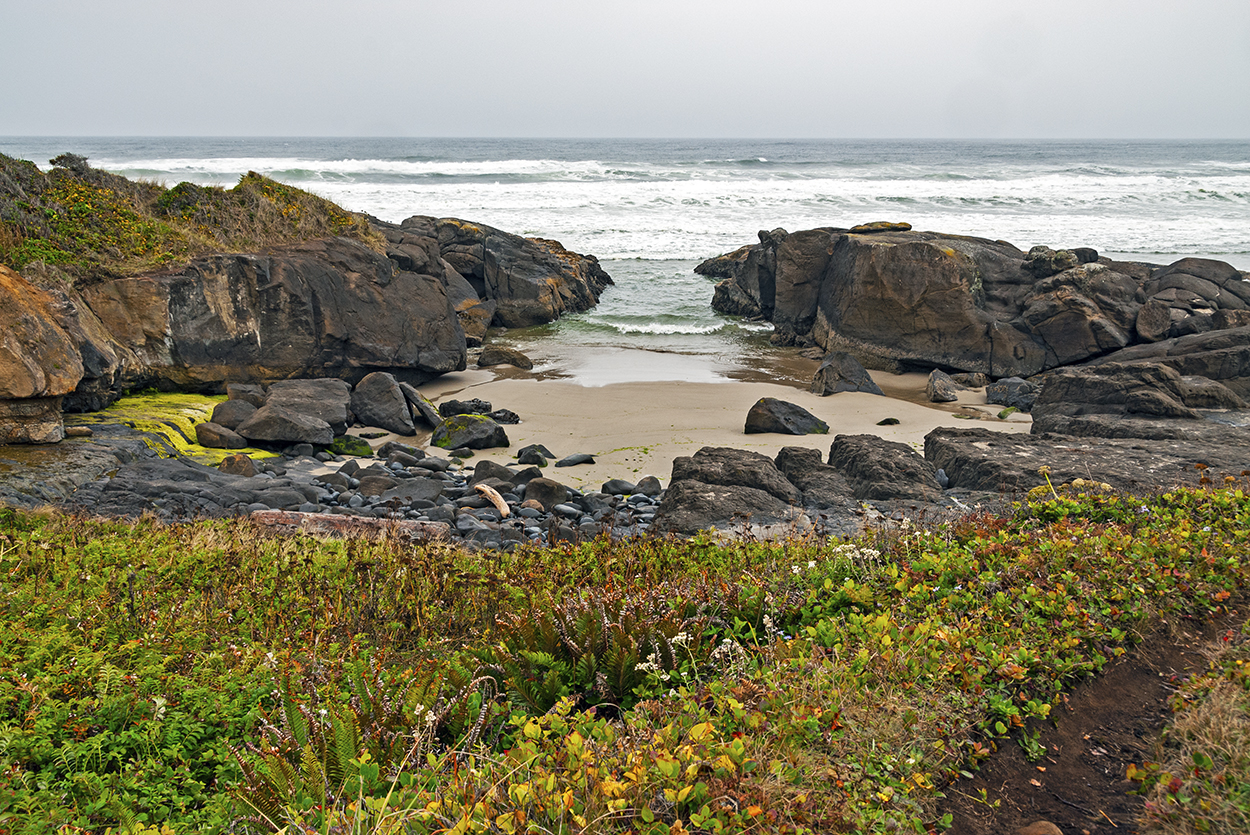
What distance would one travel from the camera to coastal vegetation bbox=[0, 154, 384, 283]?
10633 mm

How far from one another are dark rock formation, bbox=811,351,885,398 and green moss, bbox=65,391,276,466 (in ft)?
33.1

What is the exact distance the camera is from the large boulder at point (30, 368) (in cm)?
788

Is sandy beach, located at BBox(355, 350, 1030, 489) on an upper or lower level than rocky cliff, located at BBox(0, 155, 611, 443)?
lower

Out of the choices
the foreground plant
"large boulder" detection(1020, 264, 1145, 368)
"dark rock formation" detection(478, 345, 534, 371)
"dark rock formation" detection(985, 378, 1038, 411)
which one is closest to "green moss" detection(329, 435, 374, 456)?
"dark rock formation" detection(478, 345, 534, 371)

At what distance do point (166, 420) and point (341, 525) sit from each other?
178 inches

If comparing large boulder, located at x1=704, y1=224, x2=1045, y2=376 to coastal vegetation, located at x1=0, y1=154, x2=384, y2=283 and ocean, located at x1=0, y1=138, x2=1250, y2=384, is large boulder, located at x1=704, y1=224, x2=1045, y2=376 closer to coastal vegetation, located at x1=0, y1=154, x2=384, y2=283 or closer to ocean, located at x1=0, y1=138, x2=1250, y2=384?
ocean, located at x1=0, y1=138, x2=1250, y2=384

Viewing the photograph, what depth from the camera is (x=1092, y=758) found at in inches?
115

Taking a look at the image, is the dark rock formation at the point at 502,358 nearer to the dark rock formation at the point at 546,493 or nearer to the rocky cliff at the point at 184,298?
the rocky cliff at the point at 184,298

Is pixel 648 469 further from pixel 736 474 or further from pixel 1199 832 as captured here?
pixel 1199 832

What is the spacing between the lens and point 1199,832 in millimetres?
2277

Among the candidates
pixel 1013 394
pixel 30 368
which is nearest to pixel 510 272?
pixel 1013 394

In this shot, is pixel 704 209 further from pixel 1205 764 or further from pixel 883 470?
pixel 1205 764

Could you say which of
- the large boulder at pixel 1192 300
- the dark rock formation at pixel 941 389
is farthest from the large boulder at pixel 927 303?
the large boulder at pixel 1192 300

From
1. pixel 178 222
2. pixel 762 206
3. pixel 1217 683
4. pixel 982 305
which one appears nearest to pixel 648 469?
pixel 1217 683
